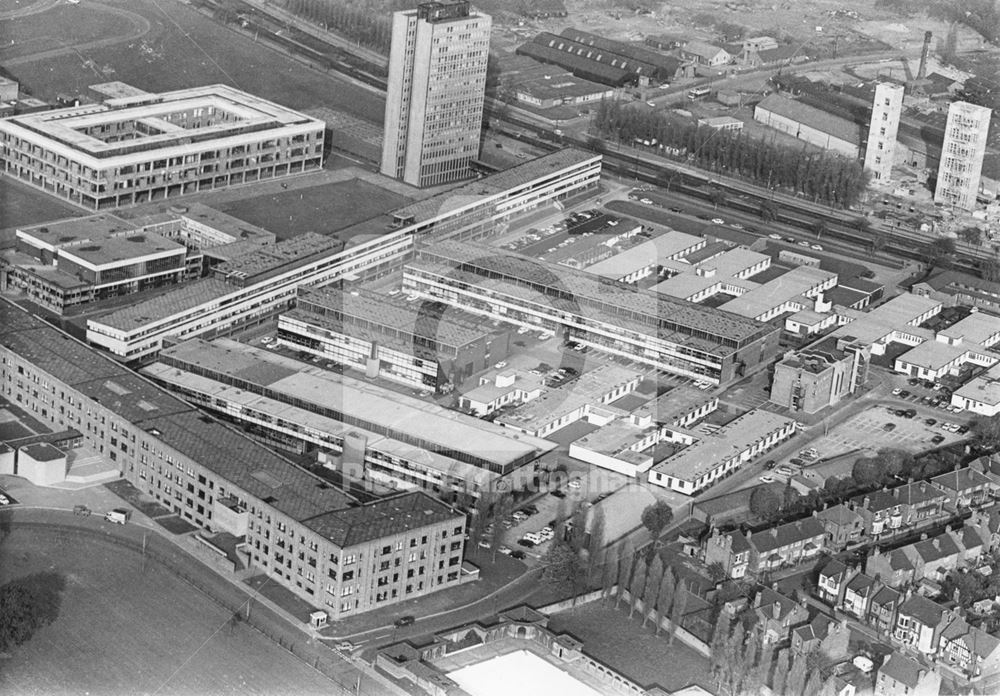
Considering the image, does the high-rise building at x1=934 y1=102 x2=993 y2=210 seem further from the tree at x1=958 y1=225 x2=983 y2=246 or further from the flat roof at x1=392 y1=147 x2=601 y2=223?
the flat roof at x1=392 y1=147 x2=601 y2=223

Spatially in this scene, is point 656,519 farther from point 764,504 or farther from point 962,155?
point 962,155

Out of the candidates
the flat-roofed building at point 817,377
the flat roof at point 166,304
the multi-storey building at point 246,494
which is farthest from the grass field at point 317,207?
the flat-roofed building at point 817,377

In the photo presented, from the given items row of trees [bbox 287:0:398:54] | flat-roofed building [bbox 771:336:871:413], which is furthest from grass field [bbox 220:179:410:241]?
row of trees [bbox 287:0:398:54]

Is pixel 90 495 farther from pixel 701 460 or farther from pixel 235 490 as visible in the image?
pixel 701 460

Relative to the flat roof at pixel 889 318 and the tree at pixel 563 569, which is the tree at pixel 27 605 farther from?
the flat roof at pixel 889 318

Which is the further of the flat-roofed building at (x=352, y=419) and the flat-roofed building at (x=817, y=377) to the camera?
the flat-roofed building at (x=817, y=377)

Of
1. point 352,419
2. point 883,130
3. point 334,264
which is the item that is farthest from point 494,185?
point 352,419

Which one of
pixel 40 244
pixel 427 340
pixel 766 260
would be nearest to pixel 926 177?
pixel 766 260
